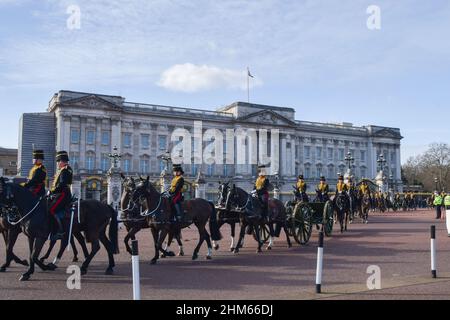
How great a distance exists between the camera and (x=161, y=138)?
74.8 meters

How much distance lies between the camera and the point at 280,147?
8519 centimetres

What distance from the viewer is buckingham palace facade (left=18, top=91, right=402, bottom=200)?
6619 cm

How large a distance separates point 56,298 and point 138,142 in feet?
218

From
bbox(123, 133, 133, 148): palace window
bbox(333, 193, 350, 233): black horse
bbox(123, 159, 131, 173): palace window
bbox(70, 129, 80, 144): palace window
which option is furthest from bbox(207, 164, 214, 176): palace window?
bbox(333, 193, 350, 233): black horse

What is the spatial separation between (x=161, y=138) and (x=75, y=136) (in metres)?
14.0

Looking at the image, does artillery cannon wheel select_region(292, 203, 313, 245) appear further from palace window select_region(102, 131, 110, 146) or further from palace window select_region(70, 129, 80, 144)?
palace window select_region(102, 131, 110, 146)

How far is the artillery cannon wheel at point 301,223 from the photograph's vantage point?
52.5 feet

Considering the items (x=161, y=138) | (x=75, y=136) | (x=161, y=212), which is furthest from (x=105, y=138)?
(x=161, y=212)

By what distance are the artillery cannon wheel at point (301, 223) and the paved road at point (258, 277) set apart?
1.25 meters

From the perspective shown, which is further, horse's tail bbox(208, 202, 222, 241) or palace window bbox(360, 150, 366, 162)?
palace window bbox(360, 150, 366, 162)

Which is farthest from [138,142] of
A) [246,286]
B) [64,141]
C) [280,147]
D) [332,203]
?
[246,286]

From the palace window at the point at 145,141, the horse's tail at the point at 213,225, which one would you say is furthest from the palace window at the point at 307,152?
the horse's tail at the point at 213,225

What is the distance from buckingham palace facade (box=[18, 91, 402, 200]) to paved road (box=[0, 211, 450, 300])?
40857 millimetres
